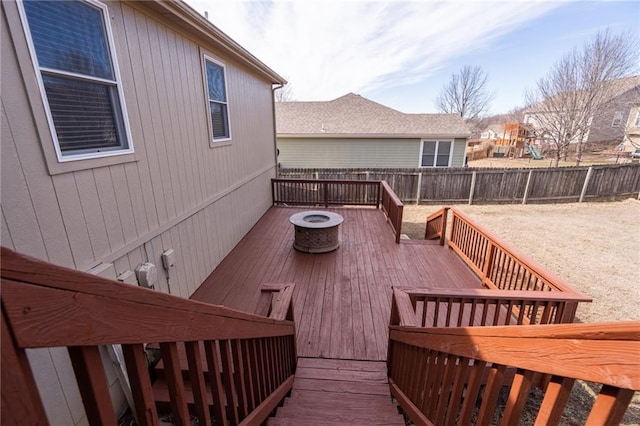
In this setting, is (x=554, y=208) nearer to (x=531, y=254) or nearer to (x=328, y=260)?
(x=531, y=254)

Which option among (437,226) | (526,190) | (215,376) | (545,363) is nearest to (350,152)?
(526,190)

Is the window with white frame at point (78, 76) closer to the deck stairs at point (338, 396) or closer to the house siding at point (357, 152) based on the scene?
the deck stairs at point (338, 396)

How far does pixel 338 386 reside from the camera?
8.78 ft

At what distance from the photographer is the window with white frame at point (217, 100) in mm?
4547

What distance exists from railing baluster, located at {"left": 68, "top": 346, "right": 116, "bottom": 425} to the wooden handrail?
17.9 feet

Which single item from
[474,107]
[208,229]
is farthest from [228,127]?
[474,107]

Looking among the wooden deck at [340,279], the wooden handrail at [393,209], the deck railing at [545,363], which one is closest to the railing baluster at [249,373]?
the deck railing at [545,363]

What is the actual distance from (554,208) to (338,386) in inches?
479

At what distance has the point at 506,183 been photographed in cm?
1149

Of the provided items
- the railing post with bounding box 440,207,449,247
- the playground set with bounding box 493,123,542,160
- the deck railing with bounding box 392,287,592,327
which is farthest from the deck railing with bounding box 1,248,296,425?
the playground set with bounding box 493,123,542,160

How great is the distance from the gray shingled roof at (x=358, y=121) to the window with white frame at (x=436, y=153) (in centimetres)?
58

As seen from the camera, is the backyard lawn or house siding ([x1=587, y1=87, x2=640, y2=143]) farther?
house siding ([x1=587, y1=87, x2=640, y2=143])

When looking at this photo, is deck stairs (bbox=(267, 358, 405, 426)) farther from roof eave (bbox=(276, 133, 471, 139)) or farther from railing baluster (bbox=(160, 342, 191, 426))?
roof eave (bbox=(276, 133, 471, 139))

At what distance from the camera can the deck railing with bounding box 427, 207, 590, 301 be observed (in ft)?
10.0
